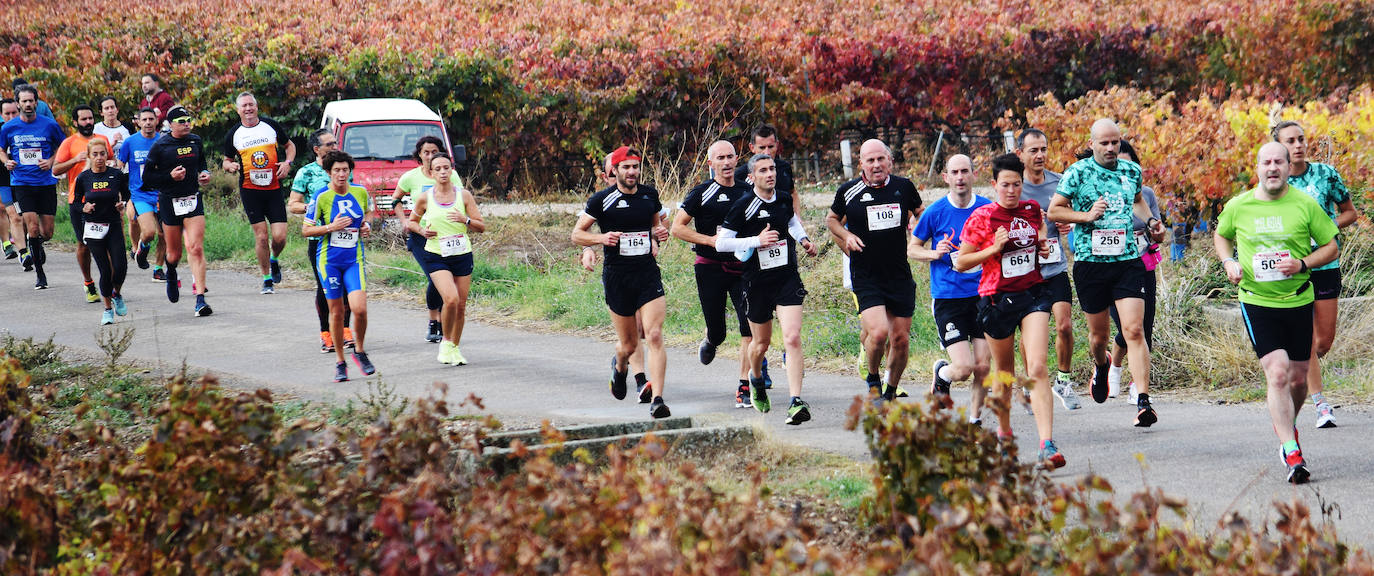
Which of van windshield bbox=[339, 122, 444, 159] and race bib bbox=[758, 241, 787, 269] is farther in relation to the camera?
van windshield bbox=[339, 122, 444, 159]

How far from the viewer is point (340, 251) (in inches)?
382

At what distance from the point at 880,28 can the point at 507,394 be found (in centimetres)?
1581

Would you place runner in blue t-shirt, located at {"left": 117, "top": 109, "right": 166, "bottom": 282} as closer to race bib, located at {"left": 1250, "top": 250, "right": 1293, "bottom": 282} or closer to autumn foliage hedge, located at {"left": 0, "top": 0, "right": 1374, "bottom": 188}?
autumn foliage hedge, located at {"left": 0, "top": 0, "right": 1374, "bottom": 188}

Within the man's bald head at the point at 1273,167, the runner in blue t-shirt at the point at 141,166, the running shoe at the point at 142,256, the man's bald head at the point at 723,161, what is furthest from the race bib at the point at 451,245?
the man's bald head at the point at 1273,167

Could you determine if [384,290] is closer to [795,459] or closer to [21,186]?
[21,186]

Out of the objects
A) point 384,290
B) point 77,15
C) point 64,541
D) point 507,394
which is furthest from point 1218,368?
point 77,15

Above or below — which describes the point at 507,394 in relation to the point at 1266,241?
below

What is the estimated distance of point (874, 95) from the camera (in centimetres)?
2173

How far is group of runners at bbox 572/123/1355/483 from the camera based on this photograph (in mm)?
6902

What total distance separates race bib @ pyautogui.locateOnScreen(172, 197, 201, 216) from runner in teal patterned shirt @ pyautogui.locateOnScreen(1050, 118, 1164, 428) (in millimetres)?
7710

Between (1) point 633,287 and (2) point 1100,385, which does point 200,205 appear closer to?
(1) point 633,287

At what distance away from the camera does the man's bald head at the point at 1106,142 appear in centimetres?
800

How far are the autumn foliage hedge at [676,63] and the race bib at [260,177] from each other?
6199mm

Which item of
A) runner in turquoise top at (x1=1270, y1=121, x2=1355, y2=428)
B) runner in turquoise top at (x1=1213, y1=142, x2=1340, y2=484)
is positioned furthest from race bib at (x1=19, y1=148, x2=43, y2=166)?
runner in turquoise top at (x1=1213, y1=142, x2=1340, y2=484)
